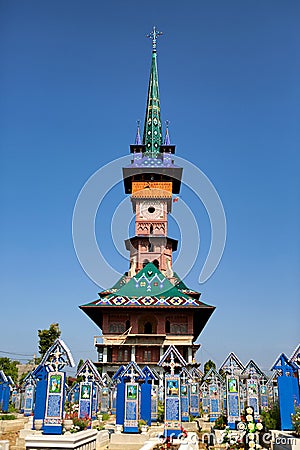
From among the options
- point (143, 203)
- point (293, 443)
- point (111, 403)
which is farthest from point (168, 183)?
point (293, 443)

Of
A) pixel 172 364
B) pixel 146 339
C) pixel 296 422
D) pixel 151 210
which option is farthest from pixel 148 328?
pixel 296 422

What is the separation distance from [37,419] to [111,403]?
42.0ft

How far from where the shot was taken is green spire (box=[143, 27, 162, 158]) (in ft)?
180

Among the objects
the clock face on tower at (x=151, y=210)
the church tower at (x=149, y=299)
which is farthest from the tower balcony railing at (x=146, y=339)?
the clock face on tower at (x=151, y=210)

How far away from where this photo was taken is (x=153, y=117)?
2237 inches

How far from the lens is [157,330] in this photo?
38594mm

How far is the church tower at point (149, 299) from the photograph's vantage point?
37.9 metres

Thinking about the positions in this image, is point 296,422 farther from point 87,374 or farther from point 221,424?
point 87,374

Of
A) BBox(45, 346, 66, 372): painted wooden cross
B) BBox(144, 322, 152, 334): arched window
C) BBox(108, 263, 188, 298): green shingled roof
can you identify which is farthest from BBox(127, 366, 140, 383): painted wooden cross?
BBox(144, 322, 152, 334): arched window

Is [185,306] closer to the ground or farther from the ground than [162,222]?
closer to the ground

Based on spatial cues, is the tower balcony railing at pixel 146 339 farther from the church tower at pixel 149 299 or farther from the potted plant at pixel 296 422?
the potted plant at pixel 296 422

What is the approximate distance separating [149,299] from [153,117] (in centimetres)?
2647

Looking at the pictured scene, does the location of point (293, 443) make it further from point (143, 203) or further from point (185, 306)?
point (143, 203)

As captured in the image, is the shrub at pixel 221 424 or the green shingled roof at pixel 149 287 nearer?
the shrub at pixel 221 424
